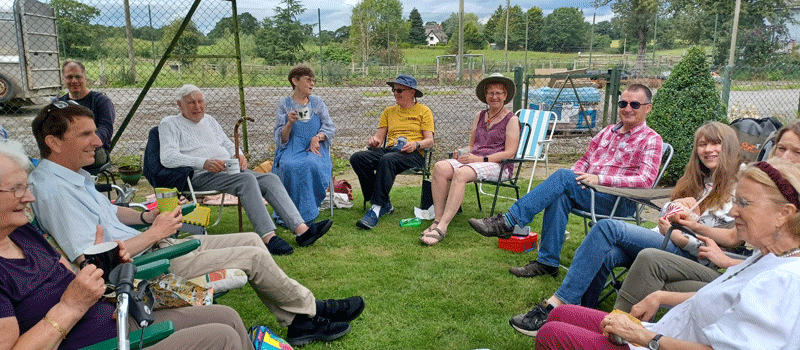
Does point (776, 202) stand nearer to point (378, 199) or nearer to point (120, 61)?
point (378, 199)

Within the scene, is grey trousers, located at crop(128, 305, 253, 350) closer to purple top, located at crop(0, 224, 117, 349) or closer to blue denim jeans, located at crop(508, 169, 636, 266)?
purple top, located at crop(0, 224, 117, 349)

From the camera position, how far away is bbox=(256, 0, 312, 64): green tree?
26.7 ft

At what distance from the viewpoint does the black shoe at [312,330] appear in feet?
8.89

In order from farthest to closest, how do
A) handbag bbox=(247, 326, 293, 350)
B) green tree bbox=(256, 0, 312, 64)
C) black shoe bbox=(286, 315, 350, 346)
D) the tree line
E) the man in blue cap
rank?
green tree bbox=(256, 0, 312, 64) < the tree line < the man in blue cap < black shoe bbox=(286, 315, 350, 346) < handbag bbox=(247, 326, 293, 350)

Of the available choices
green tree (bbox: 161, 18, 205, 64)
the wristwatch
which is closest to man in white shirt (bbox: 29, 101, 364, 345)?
the wristwatch

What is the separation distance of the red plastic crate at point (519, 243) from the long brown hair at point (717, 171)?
1333mm

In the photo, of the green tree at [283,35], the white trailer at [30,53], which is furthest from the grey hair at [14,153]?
the white trailer at [30,53]

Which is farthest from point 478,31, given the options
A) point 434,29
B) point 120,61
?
point 120,61

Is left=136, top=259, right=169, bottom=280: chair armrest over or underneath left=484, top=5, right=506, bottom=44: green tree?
underneath

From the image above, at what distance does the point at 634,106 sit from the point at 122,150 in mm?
6251

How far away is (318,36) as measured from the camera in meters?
9.18

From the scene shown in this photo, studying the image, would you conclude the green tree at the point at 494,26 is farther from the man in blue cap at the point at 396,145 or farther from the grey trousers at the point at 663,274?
the grey trousers at the point at 663,274

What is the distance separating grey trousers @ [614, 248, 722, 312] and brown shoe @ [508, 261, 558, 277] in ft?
3.56

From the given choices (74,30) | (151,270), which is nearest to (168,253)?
(151,270)
